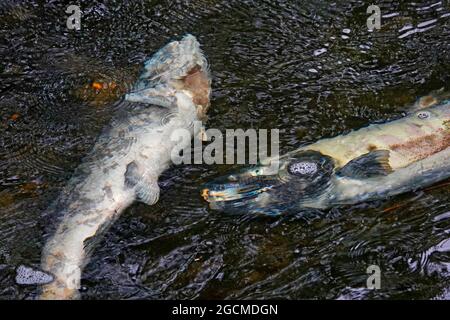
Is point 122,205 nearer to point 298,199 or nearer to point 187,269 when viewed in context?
point 187,269

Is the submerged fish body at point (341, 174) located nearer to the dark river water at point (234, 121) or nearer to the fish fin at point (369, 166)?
the fish fin at point (369, 166)

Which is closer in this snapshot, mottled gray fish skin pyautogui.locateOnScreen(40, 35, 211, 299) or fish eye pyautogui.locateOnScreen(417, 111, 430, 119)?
mottled gray fish skin pyautogui.locateOnScreen(40, 35, 211, 299)

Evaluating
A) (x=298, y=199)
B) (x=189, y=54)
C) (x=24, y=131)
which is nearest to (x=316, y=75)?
(x=189, y=54)

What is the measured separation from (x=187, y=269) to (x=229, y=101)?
1.80 metres

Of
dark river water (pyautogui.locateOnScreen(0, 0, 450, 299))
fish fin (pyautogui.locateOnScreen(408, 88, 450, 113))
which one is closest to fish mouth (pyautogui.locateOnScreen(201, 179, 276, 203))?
dark river water (pyautogui.locateOnScreen(0, 0, 450, 299))

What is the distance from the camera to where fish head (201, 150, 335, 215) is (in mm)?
4777

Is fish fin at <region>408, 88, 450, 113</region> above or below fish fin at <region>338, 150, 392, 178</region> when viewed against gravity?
above

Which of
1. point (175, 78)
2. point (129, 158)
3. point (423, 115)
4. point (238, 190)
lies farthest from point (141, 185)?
point (423, 115)

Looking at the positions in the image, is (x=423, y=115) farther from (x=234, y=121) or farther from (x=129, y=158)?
(x=129, y=158)

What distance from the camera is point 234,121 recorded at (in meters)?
5.61

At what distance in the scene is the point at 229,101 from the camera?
5766 millimetres

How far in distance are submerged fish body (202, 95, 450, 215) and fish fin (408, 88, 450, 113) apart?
1.63 ft

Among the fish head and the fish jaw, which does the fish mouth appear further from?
the fish jaw

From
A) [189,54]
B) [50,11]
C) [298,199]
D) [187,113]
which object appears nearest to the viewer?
[298,199]
